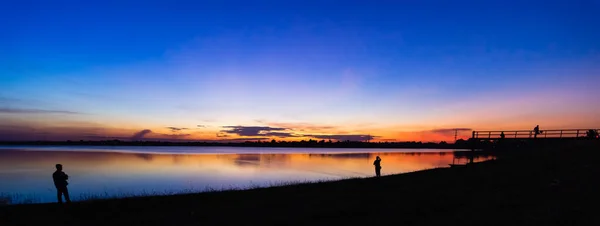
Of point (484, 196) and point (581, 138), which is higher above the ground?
point (581, 138)

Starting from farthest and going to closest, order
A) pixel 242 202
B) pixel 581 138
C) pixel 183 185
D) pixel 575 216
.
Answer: pixel 581 138, pixel 183 185, pixel 242 202, pixel 575 216

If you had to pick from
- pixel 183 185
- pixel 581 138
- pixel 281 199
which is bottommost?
pixel 183 185

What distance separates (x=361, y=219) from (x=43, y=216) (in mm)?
13988

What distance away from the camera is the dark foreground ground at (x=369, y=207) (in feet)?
48.6

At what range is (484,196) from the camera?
1909cm

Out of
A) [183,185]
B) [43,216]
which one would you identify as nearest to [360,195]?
[43,216]

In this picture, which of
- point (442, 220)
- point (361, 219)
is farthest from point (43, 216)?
point (442, 220)

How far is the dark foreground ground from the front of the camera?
48.6 feet

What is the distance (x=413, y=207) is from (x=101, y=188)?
3064 centimetres

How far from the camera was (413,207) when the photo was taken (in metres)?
17.0

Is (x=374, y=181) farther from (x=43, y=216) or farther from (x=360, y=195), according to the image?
(x=43, y=216)

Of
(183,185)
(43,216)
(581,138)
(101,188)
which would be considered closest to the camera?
(43,216)

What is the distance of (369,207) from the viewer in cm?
1741

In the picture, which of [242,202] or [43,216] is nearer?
[43,216]
